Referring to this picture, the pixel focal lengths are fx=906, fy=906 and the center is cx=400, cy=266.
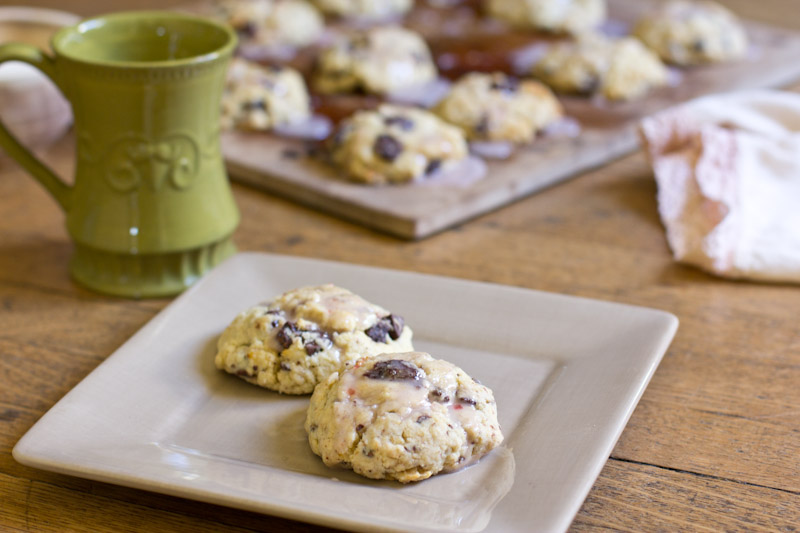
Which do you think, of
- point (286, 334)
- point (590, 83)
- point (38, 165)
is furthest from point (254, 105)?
point (286, 334)

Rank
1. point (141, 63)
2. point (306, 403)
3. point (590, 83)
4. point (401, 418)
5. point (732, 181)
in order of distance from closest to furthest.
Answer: point (401, 418) → point (306, 403) → point (141, 63) → point (732, 181) → point (590, 83)

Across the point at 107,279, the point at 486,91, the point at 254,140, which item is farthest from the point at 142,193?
the point at 486,91

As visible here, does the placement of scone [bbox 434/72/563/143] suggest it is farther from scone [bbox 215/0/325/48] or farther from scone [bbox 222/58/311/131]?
scone [bbox 215/0/325/48]

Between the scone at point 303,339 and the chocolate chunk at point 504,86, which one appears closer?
the scone at point 303,339

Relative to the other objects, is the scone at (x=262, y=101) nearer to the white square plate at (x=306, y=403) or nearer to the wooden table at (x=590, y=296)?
the wooden table at (x=590, y=296)

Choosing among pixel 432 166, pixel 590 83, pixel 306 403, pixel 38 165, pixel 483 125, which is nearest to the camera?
pixel 306 403

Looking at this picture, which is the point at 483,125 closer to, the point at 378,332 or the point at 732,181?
the point at 732,181

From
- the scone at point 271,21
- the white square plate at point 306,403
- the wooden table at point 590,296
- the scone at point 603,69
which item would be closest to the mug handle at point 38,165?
the wooden table at point 590,296
